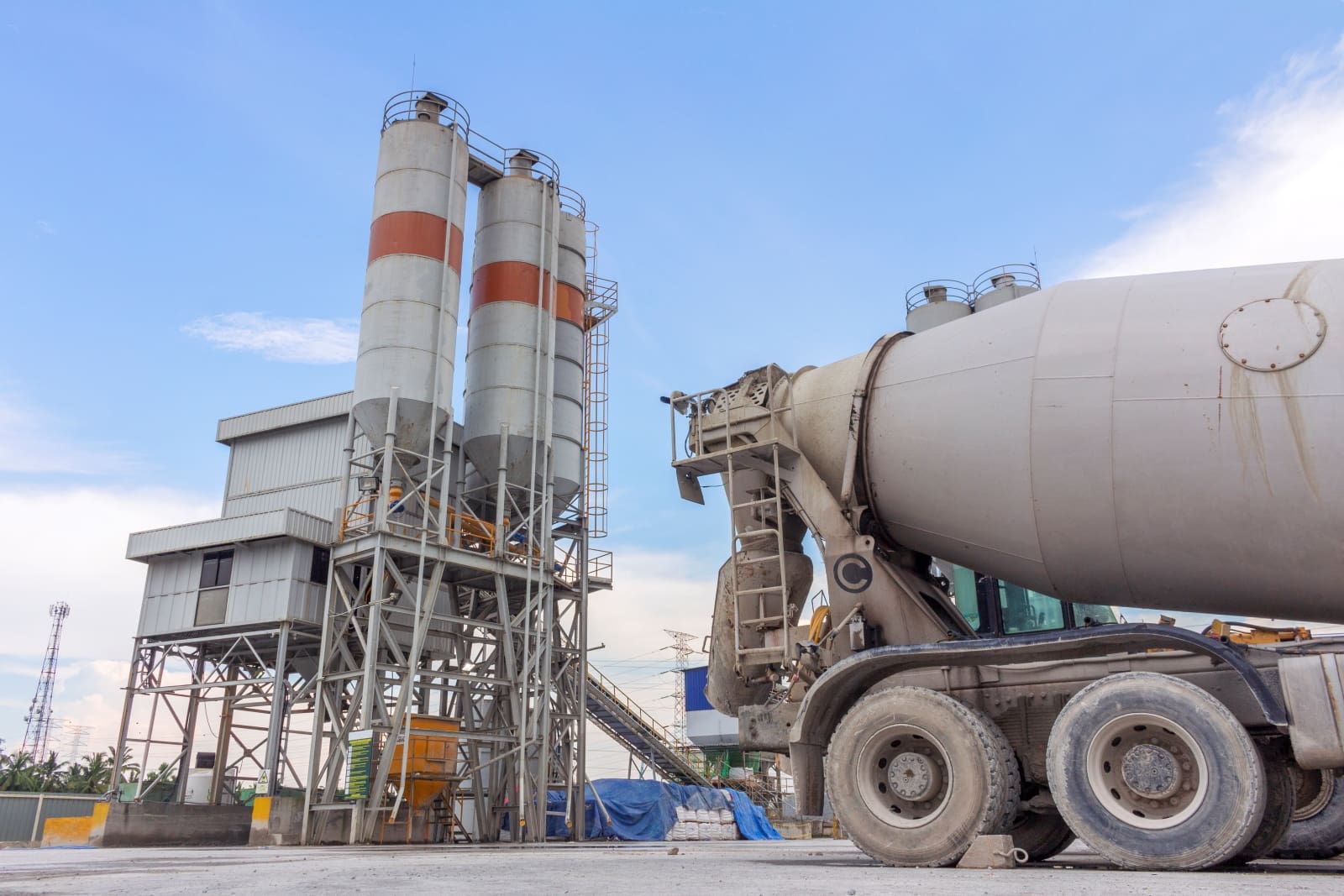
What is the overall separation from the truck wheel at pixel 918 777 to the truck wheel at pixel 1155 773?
0.58 m

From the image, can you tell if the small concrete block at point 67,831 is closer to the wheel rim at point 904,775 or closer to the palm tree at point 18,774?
the wheel rim at point 904,775

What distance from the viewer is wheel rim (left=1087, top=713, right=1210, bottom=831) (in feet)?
22.8

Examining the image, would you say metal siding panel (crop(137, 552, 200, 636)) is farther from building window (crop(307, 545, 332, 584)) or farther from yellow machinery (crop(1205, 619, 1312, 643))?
yellow machinery (crop(1205, 619, 1312, 643))

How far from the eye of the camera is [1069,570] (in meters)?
8.77

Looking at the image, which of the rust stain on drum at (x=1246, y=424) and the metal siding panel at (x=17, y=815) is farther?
the metal siding panel at (x=17, y=815)

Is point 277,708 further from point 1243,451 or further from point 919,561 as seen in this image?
point 1243,451

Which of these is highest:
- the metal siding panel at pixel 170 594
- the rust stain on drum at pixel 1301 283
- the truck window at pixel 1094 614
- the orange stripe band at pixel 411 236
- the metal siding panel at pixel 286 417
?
the orange stripe band at pixel 411 236

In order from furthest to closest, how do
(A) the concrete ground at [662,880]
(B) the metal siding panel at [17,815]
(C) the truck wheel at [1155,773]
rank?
(B) the metal siding panel at [17,815], (C) the truck wheel at [1155,773], (A) the concrete ground at [662,880]

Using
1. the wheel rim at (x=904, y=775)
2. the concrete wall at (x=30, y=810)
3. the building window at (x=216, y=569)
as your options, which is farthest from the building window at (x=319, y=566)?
the wheel rim at (x=904, y=775)

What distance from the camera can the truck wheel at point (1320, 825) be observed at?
9461 millimetres

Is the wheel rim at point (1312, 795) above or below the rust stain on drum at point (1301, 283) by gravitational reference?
below

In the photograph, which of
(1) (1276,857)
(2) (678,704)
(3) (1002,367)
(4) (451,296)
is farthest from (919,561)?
(2) (678,704)

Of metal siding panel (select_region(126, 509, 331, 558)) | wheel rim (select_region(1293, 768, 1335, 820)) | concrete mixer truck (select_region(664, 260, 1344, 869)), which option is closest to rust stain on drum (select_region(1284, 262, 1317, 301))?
concrete mixer truck (select_region(664, 260, 1344, 869))

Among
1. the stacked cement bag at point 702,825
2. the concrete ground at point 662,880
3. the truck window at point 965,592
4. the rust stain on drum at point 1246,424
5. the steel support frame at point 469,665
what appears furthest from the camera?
the stacked cement bag at point 702,825
